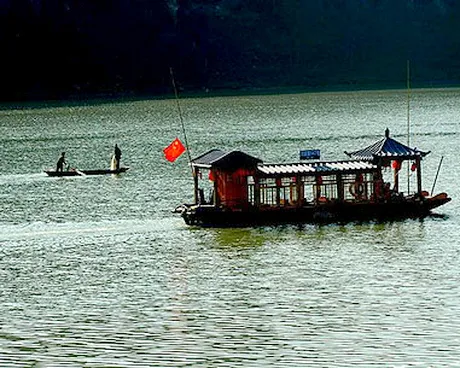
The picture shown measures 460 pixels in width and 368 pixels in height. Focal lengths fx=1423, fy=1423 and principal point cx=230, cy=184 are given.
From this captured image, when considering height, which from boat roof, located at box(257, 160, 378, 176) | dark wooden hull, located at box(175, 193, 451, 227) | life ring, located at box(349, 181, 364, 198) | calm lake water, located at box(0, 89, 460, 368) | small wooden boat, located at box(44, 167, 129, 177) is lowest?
calm lake water, located at box(0, 89, 460, 368)

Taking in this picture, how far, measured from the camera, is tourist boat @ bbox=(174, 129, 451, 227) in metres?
66.9

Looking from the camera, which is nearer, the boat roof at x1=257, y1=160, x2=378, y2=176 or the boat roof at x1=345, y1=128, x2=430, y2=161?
the boat roof at x1=257, y1=160, x2=378, y2=176

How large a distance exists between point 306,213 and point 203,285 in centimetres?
1571

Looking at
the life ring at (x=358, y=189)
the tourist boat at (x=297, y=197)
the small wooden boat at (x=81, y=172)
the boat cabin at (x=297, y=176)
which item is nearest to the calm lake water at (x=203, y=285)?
the tourist boat at (x=297, y=197)

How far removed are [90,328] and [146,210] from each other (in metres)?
30.0

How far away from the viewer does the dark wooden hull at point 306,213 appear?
66.5m

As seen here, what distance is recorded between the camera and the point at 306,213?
67.2 metres

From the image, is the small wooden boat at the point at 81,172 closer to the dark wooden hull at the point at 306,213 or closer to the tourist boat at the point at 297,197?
the tourist boat at the point at 297,197

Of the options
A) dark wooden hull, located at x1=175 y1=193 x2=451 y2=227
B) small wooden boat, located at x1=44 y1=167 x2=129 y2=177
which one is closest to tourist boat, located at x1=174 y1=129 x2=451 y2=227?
dark wooden hull, located at x1=175 y1=193 x2=451 y2=227

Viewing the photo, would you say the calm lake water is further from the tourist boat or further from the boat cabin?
the boat cabin

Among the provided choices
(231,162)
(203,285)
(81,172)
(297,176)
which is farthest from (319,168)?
(81,172)

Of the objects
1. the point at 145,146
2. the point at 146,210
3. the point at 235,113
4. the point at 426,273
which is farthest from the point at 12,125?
the point at 426,273

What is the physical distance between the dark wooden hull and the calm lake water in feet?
3.80

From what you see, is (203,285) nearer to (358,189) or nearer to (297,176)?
(297,176)
